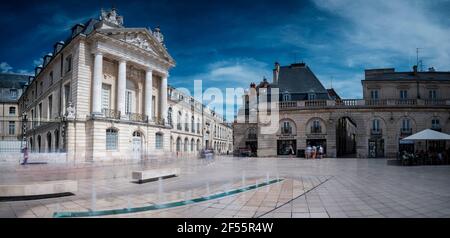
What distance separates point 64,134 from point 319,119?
79.9 feet

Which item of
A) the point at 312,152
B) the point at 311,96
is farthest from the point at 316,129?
the point at 311,96

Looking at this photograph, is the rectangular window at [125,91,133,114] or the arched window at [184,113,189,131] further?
the arched window at [184,113,189,131]

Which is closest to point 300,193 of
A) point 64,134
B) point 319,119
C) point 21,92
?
point 64,134

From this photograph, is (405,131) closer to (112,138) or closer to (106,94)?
(112,138)

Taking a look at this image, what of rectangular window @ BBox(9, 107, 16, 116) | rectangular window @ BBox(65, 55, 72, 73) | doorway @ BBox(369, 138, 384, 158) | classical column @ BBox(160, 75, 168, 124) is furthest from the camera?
rectangular window @ BBox(9, 107, 16, 116)

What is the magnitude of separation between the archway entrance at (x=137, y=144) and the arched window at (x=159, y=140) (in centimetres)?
231

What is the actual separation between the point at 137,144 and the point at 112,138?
2.65m

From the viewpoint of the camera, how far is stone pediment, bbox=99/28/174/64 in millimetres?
21523

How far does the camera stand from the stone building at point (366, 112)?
26.4 metres

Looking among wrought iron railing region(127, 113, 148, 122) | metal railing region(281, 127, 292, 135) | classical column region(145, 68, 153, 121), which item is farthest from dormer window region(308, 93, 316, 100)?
wrought iron railing region(127, 113, 148, 122)

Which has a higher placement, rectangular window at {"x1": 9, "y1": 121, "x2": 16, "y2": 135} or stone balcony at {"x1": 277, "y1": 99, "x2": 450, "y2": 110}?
stone balcony at {"x1": 277, "y1": 99, "x2": 450, "y2": 110}

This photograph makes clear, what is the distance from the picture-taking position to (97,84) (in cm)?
2033

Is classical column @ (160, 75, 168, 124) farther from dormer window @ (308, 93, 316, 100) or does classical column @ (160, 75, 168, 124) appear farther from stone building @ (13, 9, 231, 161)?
dormer window @ (308, 93, 316, 100)

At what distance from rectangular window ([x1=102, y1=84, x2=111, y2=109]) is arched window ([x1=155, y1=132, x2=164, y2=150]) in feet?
18.1
